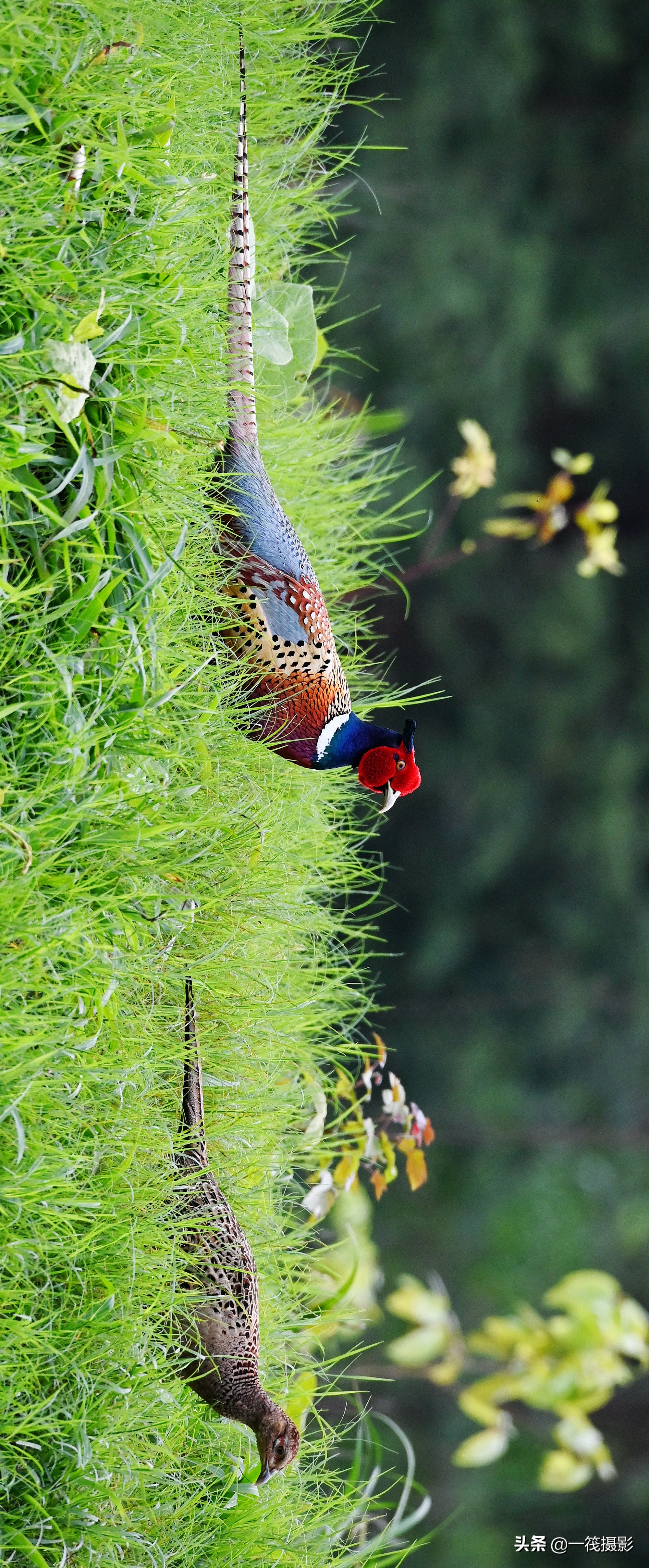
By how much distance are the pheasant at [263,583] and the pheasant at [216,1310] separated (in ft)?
0.53

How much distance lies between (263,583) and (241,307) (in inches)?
5.5

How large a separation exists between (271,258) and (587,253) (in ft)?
6.44

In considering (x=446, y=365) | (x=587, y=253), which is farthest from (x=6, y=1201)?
(x=587, y=253)

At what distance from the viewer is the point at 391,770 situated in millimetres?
686

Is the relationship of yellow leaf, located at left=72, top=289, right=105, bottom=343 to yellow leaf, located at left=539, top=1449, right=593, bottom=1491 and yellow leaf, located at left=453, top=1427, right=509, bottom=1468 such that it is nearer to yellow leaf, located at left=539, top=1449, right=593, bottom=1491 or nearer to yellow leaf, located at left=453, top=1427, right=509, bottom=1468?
yellow leaf, located at left=453, top=1427, right=509, bottom=1468

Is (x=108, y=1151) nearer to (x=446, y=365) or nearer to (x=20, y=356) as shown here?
(x=20, y=356)

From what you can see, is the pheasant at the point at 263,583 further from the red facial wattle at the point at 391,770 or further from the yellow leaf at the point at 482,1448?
the yellow leaf at the point at 482,1448

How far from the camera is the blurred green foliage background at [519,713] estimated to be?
230cm

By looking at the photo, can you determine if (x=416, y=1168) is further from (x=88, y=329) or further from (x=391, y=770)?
(x=88, y=329)

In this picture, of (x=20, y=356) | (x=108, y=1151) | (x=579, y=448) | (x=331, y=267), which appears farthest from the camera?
(x=579, y=448)

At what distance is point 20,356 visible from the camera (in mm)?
494

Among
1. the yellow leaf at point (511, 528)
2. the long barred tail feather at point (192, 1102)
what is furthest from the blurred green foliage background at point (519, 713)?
the long barred tail feather at point (192, 1102)

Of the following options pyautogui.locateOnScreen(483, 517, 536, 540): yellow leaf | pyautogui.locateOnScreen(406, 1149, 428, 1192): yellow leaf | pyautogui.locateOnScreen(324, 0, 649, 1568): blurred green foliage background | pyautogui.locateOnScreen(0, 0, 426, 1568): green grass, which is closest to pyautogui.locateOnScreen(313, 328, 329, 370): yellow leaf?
pyautogui.locateOnScreen(0, 0, 426, 1568): green grass

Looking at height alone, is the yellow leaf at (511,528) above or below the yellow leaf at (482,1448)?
above
